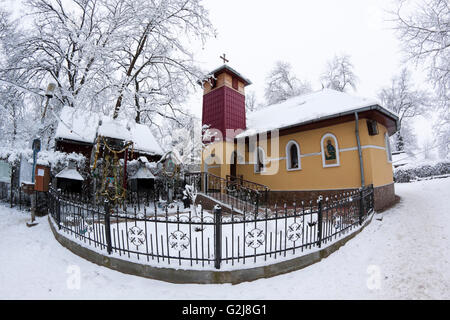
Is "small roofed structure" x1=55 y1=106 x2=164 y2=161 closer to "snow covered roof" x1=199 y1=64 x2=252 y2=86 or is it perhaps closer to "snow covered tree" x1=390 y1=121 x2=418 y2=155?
"snow covered roof" x1=199 y1=64 x2=252 y2=86

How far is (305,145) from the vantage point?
10922mm

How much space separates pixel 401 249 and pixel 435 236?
4.89 ft

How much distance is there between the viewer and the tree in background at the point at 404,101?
26906mm

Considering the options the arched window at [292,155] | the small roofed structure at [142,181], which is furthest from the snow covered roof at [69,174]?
the arched window at [292,155]

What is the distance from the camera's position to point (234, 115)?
14734 mm

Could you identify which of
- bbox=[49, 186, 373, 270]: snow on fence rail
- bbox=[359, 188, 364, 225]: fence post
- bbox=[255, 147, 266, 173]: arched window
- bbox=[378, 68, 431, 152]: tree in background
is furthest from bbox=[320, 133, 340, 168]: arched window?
bbox=[378, 68, 431, 152]: tree in background

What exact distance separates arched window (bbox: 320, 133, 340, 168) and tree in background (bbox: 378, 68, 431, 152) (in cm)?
2574

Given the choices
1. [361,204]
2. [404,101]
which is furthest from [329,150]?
[404,101]

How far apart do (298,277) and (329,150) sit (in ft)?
24.3

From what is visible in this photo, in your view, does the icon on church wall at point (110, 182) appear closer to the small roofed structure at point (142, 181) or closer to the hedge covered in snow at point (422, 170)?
the small roofed structure at point (142, 181)

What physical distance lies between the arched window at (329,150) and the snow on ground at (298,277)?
14.4ft

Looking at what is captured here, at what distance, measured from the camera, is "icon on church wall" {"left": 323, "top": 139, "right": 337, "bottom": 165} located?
988cm

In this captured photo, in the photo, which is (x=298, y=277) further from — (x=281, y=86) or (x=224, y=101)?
(x=281, y=86)

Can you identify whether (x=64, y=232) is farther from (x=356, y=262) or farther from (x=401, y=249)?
(x=401, y=249)
